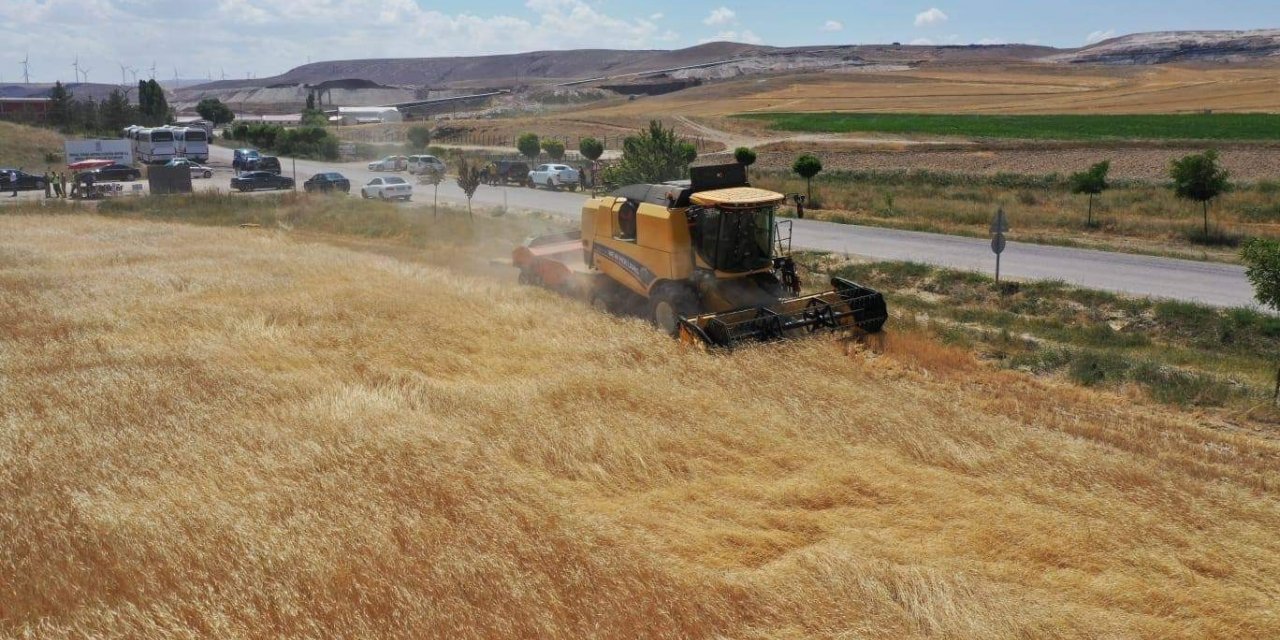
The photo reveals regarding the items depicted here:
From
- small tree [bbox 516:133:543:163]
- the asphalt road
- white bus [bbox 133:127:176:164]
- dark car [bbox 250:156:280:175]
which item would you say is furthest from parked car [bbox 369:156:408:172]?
the asphalt road

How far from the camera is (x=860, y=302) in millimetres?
16406

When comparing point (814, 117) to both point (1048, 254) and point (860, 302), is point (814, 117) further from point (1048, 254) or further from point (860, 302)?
point (860, 302)

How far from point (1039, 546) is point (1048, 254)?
66.0 feet

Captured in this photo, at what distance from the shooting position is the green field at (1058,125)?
66.9 meters

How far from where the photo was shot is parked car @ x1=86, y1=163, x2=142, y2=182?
55.1m

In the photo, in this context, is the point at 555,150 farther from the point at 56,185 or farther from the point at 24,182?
the point at 24,182

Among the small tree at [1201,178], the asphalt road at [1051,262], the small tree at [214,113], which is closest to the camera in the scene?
the asphalt road at [1051,262]

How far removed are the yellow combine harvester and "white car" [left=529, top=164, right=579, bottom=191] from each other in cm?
3157

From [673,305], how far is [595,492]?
21.2ft

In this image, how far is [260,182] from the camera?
168 feet

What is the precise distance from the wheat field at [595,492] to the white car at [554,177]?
32696 millimetres

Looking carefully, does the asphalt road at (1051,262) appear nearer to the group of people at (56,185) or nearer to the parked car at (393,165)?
the parked car at (393,165)

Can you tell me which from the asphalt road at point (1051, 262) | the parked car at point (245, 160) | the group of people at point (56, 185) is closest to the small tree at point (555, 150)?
the parked car at point (245, 160)

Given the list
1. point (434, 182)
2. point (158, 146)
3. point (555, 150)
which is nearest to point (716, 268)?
point (434, 182)
